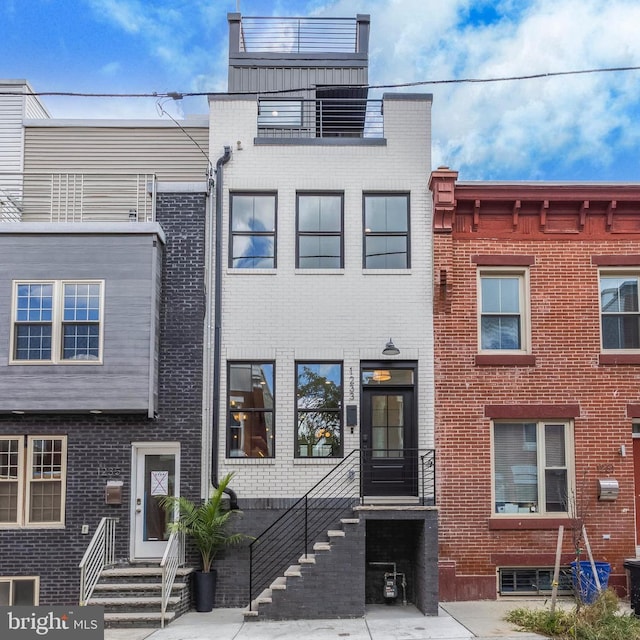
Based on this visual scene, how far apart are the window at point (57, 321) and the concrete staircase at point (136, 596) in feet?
11.9

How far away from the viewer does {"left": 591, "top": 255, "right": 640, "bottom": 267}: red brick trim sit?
48.1ft

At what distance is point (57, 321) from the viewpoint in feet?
44.6

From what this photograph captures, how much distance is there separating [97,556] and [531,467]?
7.70 meters

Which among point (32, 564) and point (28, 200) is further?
point (28, 200)

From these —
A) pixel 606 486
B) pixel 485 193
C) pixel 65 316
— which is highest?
pixel 485 193

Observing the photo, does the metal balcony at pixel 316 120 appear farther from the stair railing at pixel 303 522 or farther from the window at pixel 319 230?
the stair railing at pixel 303 522

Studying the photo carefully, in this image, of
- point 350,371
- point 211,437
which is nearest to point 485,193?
point 350,371

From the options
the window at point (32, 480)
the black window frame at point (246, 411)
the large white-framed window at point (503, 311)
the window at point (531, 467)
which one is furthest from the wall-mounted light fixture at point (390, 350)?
the window at point (32, 480)

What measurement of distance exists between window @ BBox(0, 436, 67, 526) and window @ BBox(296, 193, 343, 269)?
5.49 meters

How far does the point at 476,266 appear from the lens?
1463 cm

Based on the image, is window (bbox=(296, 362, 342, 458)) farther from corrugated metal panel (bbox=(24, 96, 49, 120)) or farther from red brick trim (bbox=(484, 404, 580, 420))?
corrugated metal panel (bbox=(24, 96, 49, 120))

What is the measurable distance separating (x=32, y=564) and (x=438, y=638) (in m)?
7.05

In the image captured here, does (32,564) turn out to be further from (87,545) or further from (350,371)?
(350,371)

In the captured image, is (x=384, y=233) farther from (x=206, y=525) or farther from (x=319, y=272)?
(x=206, y=525)
